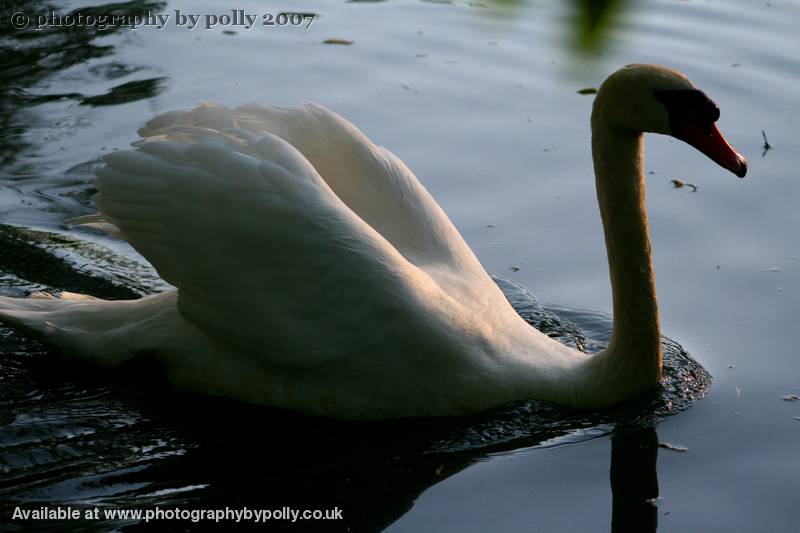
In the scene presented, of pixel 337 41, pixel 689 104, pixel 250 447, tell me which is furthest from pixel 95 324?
pixel 337 41

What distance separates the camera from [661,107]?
518cm

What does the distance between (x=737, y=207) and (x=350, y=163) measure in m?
3.29

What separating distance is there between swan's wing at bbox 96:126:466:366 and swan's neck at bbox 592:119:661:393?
904 mm

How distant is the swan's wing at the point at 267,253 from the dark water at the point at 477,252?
1.72ft

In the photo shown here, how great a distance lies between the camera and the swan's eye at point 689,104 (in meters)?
5.16

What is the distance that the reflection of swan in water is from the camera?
4.71 metres

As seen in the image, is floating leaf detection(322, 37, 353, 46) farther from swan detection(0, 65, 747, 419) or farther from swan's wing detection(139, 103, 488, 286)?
swan detection(0, 65, 747, 419)

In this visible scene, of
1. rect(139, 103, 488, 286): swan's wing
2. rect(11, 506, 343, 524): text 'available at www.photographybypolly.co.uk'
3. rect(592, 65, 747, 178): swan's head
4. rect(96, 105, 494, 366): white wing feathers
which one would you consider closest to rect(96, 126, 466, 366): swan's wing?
rect(96, 105, 494, 366): white wing feathers

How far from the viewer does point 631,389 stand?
5.44 metres

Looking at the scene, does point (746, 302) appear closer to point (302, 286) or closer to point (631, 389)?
point (631, 389)

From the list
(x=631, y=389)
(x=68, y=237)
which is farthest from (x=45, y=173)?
(x=631, y=389)

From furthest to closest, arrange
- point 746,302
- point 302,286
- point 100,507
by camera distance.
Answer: point 746,302 → point 302,286 → point 100,507

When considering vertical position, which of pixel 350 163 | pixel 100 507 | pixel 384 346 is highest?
pixel 350 163

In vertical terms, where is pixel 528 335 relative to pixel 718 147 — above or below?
below
